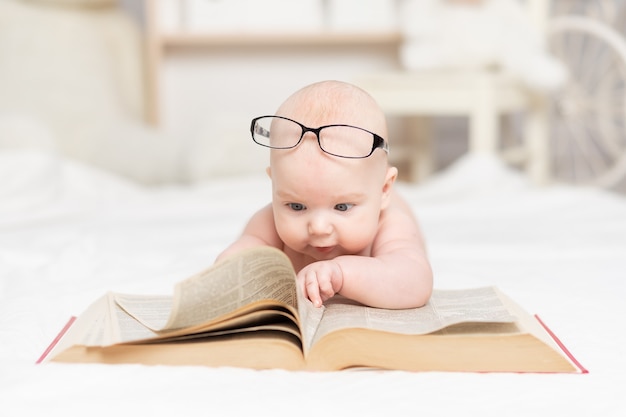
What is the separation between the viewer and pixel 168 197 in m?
1.95

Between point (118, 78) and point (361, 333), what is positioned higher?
point (118, 78)

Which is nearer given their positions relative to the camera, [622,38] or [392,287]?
[392,287]

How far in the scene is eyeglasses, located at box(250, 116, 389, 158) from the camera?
79 centimetres

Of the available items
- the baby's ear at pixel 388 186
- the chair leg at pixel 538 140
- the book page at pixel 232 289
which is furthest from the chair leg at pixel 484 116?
the book page at pixel 232 289

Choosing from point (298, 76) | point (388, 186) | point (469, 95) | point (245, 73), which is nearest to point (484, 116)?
point (469, 95)

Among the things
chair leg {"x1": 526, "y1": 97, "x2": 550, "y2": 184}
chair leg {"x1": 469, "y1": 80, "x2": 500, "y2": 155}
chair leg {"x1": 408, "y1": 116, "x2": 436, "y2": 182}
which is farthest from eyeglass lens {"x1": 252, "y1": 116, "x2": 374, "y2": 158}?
chair leg {"x1": 408, "y1": 116, "x2": 436, "y2": 182}

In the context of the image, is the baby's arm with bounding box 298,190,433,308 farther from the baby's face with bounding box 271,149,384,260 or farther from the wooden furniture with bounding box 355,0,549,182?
the wooden furniture with bounding box 355,0,549,182

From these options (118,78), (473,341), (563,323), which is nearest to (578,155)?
(118,78)

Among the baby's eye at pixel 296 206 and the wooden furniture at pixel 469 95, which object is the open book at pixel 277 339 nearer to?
the baby's eye at pixel 296 206

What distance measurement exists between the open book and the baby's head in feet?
0.44

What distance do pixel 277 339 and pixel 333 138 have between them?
0.23 m

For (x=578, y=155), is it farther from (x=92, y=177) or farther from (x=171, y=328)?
(x=171, y=328)

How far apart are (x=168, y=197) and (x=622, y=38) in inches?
64.9

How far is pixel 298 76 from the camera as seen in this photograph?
2949 millimetres
